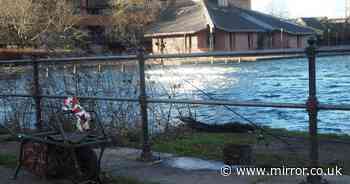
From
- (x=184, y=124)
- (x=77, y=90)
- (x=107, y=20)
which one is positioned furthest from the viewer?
(x=107, y=20)

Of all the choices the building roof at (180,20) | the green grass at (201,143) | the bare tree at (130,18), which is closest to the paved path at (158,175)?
the green grass at (201,143)

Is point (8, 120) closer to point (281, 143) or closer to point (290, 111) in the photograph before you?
point (281, 143)

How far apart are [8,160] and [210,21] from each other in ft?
188

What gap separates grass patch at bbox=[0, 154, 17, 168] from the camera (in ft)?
24.9

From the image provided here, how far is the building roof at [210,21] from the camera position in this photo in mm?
65625

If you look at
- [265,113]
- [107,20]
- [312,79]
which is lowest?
[265,113]

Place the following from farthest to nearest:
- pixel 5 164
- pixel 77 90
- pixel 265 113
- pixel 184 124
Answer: pixel 265 113
pixel 184 124
pixel 77 90
pixel 5 164

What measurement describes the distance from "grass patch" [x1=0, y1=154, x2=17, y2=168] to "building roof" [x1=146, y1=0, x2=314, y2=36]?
55780 mm

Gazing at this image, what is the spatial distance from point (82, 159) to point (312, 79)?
2.44 metres

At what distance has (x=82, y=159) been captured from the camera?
628cm

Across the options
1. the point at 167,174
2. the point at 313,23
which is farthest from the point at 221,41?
the point at 167,174

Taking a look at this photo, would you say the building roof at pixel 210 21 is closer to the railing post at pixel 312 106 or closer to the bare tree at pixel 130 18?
the bare tree at pixel 130 18

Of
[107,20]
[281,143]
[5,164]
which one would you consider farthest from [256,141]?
[107,20]

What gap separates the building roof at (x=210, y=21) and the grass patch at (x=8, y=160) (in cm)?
5578
